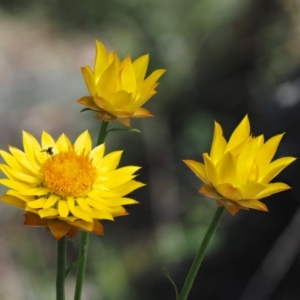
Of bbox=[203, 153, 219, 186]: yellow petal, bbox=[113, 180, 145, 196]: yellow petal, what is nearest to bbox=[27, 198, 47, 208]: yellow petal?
bbox=[113, 180, 145, 196]: yellow petal

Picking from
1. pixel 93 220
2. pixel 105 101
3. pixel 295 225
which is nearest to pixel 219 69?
pixel 295 225

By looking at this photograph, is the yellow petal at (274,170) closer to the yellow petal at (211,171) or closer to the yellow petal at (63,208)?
the yellow petal at (211,171)

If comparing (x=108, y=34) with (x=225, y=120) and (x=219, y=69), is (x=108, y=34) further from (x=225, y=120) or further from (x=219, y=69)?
(x=225, y=120)

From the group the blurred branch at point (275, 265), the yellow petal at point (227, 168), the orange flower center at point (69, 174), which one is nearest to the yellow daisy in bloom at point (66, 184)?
the orange flower center at point (69, 174)

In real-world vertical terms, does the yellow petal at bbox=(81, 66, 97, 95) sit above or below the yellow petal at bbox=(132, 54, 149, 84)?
below

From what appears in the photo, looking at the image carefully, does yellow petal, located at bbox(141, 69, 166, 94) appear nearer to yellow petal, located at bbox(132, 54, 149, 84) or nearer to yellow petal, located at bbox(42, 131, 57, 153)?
yellow petal, located at bbox(132, 54, 149, 84)

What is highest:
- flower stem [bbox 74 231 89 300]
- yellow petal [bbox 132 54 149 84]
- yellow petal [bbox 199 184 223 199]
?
yellow petal [bbox 132 54 149 84]
